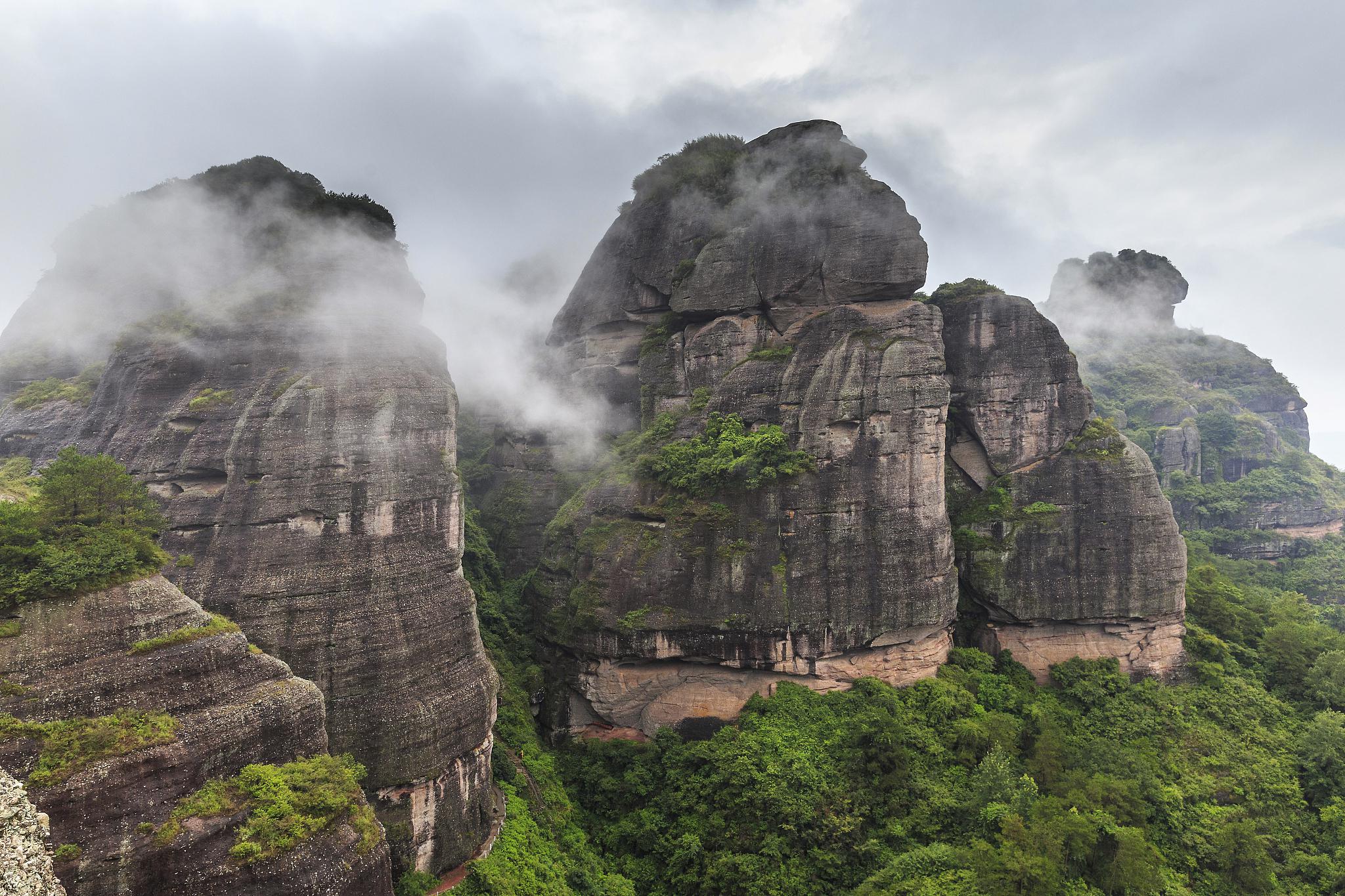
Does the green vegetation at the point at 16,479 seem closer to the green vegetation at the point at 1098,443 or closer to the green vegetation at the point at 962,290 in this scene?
the green vegetation at the point at 962,290

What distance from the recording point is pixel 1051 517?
25.7 m

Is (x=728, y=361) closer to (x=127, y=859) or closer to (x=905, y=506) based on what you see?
(x=905, y=506)

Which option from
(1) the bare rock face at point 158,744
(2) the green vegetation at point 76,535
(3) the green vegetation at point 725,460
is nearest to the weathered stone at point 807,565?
(3) the green vegetation at point 725,460


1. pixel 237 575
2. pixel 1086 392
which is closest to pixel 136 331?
pixel 237 575

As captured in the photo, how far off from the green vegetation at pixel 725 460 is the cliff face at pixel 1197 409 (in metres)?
44.2

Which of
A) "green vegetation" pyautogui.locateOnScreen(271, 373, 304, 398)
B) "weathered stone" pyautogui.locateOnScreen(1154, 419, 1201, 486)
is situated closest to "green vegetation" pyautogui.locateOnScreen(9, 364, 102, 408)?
"green vegetation" pyautogui.locateOnScreen(271, 373, 304, 398)

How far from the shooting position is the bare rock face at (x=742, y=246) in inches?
1032

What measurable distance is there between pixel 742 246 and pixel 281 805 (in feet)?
84.7

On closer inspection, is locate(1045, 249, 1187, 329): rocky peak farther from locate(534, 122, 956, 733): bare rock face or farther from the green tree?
the green tree

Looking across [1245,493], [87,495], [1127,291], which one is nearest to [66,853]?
[87,495]

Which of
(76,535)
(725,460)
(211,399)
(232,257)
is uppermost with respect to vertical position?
(232,257)

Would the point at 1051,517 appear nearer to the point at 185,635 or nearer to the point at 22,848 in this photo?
the point at 185,635

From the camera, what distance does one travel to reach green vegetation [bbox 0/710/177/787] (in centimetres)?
931

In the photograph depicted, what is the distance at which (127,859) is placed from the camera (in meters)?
9.38
